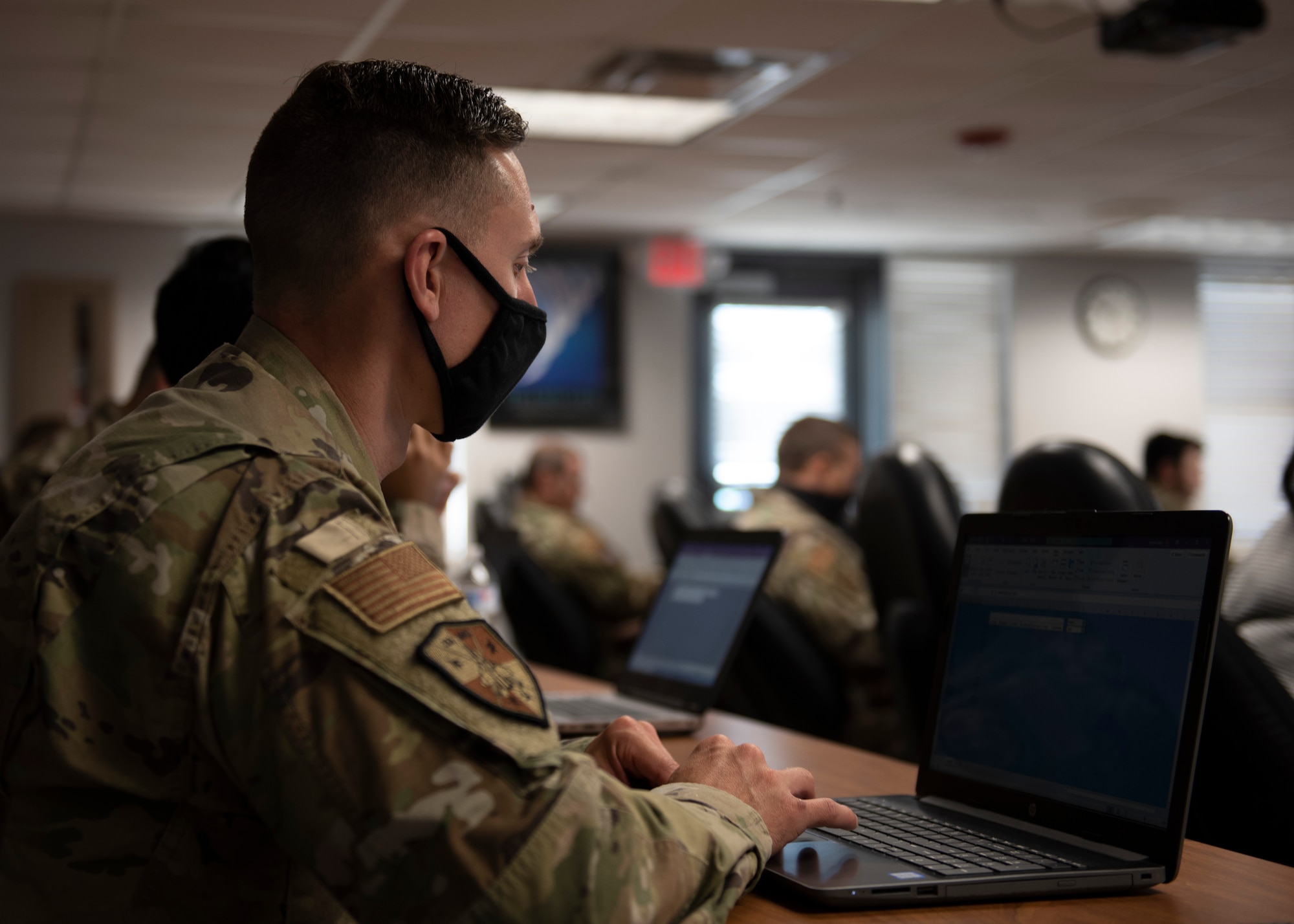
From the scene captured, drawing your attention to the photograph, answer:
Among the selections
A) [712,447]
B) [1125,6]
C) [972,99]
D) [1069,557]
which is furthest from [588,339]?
[1069,557]

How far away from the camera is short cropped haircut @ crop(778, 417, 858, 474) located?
374cm

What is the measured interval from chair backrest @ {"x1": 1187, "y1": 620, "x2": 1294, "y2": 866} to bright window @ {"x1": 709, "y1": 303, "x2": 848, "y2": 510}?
6338mm

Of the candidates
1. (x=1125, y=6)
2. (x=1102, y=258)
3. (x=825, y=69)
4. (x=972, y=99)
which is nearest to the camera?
(x=1125, y=6)

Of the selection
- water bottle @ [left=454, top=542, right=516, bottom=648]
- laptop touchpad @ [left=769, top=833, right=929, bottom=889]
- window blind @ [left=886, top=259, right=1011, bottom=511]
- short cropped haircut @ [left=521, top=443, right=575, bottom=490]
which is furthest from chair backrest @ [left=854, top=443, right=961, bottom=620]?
window blind @ [left=886, top=259, right=1011, bottom=511]

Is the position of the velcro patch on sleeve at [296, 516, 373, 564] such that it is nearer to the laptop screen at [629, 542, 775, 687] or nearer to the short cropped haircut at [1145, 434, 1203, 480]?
the laptop screen at [629, 542, 775, 687]

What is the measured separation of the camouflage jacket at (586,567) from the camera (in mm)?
4582

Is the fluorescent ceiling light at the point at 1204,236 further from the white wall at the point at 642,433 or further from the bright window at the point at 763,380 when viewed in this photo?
the white wall at the point at 642,433

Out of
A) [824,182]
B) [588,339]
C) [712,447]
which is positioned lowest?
[712,447]

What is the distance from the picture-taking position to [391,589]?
76cm

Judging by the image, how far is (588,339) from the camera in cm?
731

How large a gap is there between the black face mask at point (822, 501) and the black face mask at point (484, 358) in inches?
102

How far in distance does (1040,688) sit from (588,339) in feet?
20.7

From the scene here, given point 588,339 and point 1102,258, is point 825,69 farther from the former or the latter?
point 1102,258

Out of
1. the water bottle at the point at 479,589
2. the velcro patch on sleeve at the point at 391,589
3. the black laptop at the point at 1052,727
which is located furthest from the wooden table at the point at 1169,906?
the water bottle at the point at 479,589
